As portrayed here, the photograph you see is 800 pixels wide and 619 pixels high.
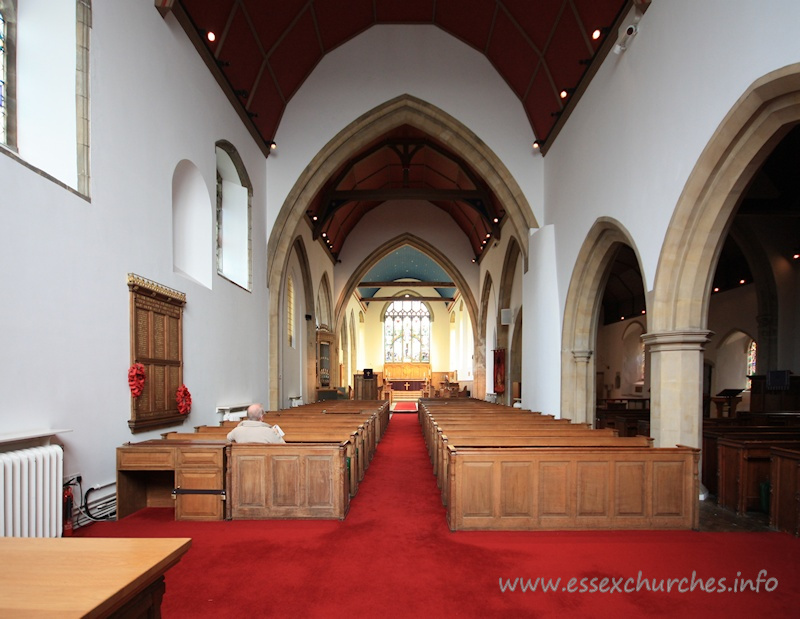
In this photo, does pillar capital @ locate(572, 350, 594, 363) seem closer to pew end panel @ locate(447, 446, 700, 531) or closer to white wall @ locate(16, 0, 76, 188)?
pew end panel @ locate(447, 446, 700, 531)

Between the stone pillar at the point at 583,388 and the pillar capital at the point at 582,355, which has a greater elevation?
the pillar capital at the point at 582,355

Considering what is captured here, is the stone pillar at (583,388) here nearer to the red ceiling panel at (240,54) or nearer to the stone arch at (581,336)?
the stone arch at (581,336)

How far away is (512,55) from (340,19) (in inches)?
136

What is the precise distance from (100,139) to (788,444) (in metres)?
7.60

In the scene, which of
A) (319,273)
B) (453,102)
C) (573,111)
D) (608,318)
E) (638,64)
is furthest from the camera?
(608,318)

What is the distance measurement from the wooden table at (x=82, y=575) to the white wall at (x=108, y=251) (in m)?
2.83

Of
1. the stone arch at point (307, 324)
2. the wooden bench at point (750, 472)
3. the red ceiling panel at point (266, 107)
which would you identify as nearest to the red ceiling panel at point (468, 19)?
the red ceiling panel at point (266, 107)

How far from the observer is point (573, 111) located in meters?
9.46

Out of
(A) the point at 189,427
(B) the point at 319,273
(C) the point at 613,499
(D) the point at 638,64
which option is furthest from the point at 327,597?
(B) the point at 319,273

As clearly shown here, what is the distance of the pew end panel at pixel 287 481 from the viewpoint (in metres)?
5.12

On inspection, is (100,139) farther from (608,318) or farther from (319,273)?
(608,318)

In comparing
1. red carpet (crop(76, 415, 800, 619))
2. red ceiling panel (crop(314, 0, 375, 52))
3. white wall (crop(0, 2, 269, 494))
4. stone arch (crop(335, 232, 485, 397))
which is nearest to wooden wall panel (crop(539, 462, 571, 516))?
red carpet (crop(76, 415, 800, 619))

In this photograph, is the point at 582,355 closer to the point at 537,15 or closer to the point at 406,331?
the point at 537,15

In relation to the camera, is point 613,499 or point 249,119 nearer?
point 613,499
